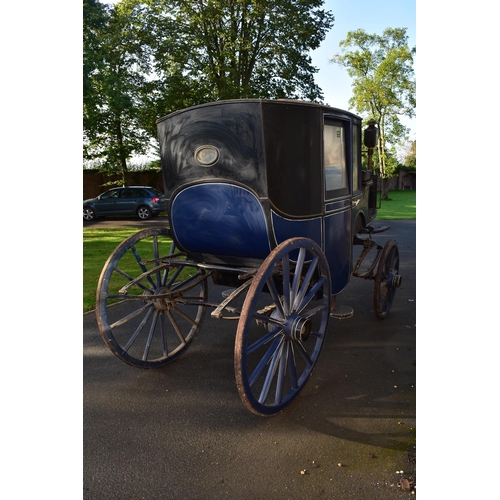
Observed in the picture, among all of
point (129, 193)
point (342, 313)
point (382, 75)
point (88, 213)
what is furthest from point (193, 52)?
point (342, 313)

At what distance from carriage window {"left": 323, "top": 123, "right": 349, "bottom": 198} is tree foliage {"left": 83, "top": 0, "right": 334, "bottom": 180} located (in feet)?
32.6

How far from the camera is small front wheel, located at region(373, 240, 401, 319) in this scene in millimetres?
4977

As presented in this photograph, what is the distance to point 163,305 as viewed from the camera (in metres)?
4.11

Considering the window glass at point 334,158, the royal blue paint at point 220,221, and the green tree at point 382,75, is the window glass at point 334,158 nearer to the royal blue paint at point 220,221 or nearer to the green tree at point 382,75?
the green tree at point 382,75

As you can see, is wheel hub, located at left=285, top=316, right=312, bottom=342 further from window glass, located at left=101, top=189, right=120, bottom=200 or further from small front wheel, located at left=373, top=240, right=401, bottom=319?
window glass, located at left=101, top=189, right=120, bottom=200

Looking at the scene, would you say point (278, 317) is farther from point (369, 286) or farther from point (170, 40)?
point (170, 40)

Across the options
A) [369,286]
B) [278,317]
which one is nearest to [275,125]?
[278,317]

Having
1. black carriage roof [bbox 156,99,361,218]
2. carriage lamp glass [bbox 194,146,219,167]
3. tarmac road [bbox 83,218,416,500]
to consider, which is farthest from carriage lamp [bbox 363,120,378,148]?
carriage lamp glass [bbox 194,146,219,167]

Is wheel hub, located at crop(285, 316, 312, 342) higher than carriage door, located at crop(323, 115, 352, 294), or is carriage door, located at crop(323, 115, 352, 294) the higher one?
carriage door, located at crop(323, 115, 352, 294)

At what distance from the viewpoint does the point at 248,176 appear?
3.33 meters

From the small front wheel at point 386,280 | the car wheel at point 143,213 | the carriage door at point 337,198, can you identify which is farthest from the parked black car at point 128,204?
the carriage door at point 337,198

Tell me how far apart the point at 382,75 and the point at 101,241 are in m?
8.82

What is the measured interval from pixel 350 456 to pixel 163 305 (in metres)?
2.02

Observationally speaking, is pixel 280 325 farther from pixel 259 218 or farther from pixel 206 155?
pixel 206 155
